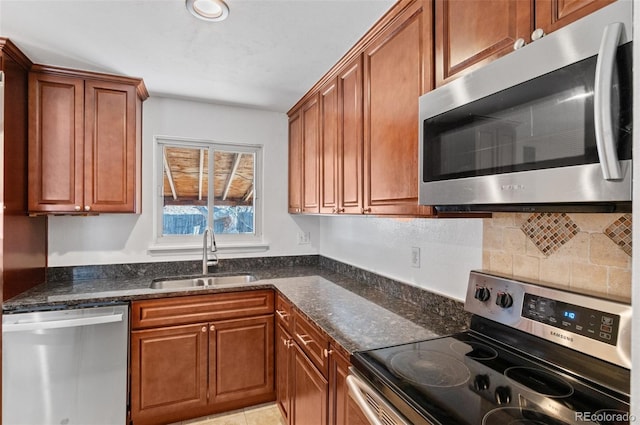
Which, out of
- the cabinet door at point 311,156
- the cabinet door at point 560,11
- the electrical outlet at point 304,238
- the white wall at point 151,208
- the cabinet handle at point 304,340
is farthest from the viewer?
the electrical outlet at point 304,238

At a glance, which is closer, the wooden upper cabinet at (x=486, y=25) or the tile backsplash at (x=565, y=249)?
the wooden upper cabinet at (x=486, y=25)

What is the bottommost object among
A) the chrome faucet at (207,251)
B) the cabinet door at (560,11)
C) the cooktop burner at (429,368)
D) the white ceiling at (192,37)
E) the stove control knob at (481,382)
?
the stove control knob at (481,382)

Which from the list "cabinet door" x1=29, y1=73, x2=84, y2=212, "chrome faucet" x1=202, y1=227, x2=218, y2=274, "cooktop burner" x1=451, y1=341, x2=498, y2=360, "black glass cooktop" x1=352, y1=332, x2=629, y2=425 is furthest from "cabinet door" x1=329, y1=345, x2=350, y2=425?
"cabinet door" x1=29, y1=73, x2=84, y2=212

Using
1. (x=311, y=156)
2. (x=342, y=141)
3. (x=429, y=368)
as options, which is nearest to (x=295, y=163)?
(x=311, y=156)

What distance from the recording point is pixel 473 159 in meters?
1.04

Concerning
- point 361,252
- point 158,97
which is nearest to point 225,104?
point 158,97

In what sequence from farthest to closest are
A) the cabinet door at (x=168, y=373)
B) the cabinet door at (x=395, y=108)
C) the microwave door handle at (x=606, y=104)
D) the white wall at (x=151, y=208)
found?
the white wall at (x=151, y=208)
the cabinet door at (x=168, y=373)
the cabinet door at (x=395, y=108)
the microwave door handle at (x=606, y=104)

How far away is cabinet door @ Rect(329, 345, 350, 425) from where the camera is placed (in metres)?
1.31

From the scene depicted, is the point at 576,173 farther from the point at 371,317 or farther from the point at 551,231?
the point at 371,317

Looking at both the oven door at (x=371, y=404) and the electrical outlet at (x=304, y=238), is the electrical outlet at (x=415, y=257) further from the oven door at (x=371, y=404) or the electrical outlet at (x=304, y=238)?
the electrical outlet at (x=304, y=238)

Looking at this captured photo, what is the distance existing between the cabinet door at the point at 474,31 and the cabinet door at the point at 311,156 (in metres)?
1.23

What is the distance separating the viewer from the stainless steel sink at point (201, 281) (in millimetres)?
2664

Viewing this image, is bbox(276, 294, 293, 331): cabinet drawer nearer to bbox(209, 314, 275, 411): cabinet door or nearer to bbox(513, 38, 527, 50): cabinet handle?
bbox(209, 314, 275, 411): cabinet door

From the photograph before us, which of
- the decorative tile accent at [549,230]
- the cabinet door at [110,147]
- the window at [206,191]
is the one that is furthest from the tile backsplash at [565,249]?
the cabinet door at [110,147]
